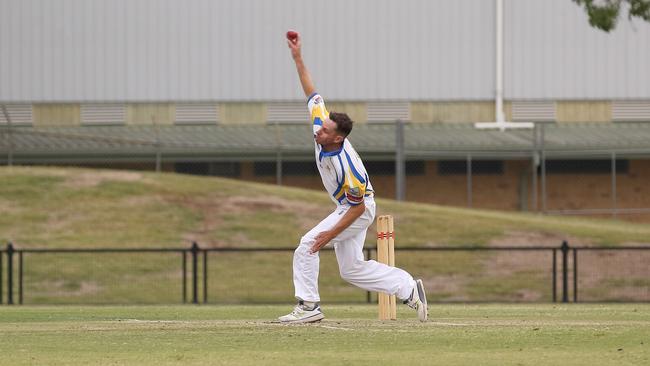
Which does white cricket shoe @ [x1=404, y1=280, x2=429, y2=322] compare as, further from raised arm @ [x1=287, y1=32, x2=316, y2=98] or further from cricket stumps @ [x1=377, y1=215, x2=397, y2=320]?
raised arm @ [x1=287, y1=32, x2=316, y2=98]

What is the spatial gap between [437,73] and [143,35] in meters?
9.00

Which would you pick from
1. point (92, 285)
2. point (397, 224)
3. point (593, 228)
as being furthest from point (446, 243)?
point (92, 285)

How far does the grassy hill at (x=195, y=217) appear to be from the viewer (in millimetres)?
35719

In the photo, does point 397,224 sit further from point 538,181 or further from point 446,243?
point 538,181

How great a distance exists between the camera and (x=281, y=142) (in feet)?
148

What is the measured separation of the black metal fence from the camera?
30.3 m

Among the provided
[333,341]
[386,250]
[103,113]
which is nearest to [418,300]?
[386,250]

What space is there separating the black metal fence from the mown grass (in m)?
0.04

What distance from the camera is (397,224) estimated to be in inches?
1476

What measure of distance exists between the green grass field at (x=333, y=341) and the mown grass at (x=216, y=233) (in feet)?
48.7

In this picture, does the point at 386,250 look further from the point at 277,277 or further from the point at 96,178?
the point at 96,178

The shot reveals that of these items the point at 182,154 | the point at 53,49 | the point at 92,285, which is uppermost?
the point at 53,49

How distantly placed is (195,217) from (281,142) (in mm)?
8083

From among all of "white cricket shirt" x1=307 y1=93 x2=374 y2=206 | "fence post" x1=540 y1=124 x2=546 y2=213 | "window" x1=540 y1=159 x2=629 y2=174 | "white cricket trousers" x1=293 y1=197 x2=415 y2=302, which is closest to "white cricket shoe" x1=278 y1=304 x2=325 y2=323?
"white cricket trousers" x1=293 y1=197 x2=415 y2=302
